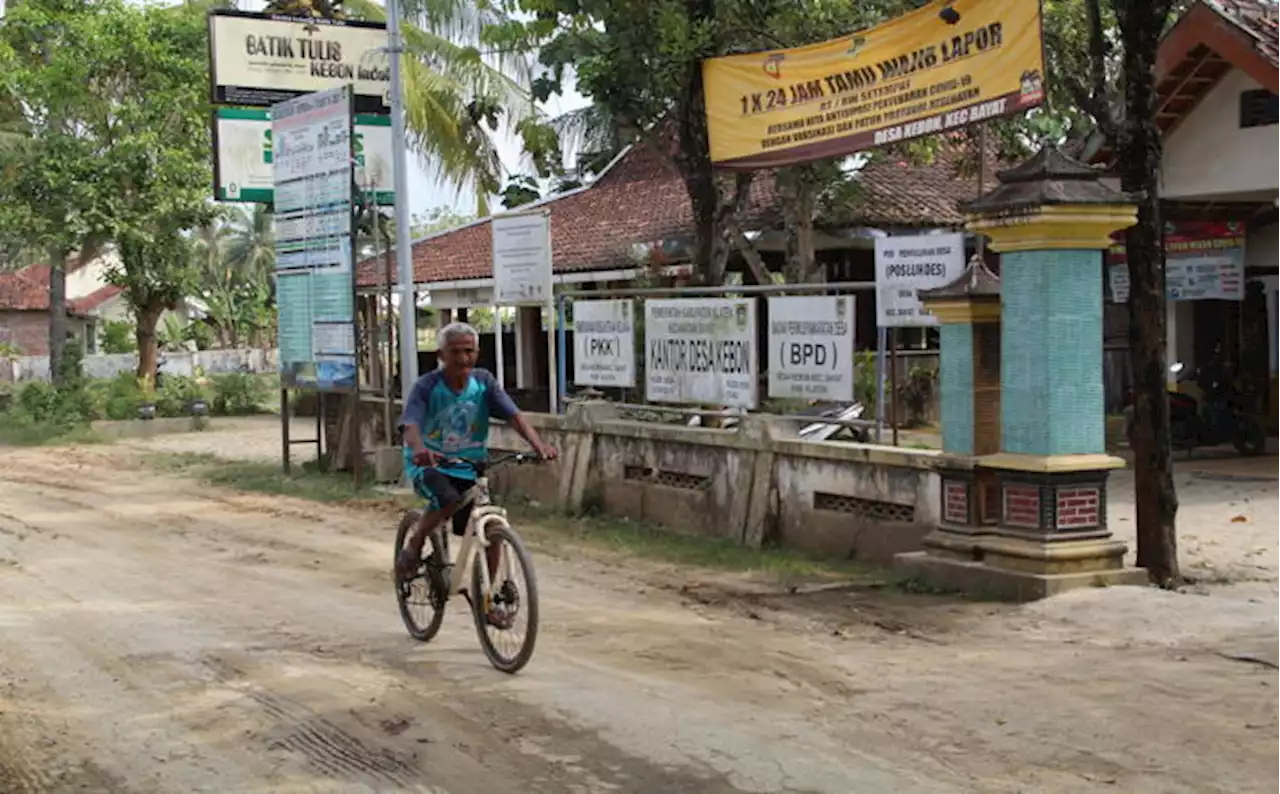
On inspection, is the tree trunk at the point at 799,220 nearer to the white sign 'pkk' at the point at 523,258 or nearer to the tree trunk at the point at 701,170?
the tree trunk at the point at 701,170

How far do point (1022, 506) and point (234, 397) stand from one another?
24438 millimetres

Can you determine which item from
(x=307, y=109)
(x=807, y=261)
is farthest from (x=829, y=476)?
(x=307, y=109)

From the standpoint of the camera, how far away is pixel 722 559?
11102 mm

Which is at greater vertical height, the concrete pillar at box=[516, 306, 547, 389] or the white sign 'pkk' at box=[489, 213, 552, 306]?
the white sign 'pkk' at box=[489, 213, 552, 306]

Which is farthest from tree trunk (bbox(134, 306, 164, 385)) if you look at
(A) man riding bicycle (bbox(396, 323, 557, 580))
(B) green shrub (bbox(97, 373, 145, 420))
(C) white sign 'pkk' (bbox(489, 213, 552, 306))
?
(A) man riding bicycle (bbox(396, 323, 557, 580))

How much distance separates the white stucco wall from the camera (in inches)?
592

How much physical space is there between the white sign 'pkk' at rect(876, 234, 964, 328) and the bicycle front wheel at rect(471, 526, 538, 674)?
447 centimetres

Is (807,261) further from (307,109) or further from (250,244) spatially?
(250,244)

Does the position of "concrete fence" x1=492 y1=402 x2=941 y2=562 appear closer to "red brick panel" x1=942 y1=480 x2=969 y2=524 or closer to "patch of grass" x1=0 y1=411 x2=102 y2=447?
"red brick panel" x1=942 y1=480 x2=969 y2=524

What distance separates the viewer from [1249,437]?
16.6 metres

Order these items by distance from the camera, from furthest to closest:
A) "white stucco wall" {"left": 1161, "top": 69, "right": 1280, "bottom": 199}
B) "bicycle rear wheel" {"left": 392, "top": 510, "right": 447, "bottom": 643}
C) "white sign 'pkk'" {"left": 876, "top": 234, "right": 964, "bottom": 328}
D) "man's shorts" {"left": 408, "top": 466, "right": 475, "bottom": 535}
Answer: "white stucco wall" {"left": 1161, "top": 69, "right": 1280, "bottom": 199}
"white sign 'pkk'" {"left": 876, "top": 234, "right": 964, "bottom": 328}
"bicycle rear wheel" {"left": 392, "top": 510, "right": 447, "bottom": 643}
"man's shorts" {"left": 408, "top": 466, "right": 475, "bottom": 535}

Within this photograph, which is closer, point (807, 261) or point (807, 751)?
point (807, 751)

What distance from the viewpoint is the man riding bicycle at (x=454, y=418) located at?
741cm

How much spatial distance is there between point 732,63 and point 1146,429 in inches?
Answer: 235
